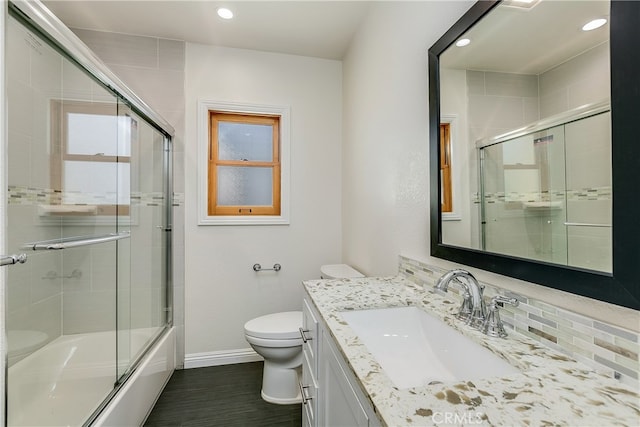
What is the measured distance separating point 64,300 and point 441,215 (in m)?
2.25

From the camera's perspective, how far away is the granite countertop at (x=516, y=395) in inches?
19.1

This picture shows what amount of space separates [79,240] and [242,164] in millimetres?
1257

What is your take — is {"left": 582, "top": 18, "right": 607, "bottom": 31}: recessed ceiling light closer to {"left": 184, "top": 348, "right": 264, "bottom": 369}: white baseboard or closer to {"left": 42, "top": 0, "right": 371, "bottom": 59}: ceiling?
{"left": 42, "top": 0, "right": 371, "bottom": 59}: ceiling

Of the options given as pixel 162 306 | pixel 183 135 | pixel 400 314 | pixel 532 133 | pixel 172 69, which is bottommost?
pixel 162 306

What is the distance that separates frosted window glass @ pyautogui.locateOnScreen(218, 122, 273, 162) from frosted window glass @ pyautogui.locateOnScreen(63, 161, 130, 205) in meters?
0.82

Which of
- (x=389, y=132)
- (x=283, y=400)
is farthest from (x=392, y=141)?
(x=283, y=400)

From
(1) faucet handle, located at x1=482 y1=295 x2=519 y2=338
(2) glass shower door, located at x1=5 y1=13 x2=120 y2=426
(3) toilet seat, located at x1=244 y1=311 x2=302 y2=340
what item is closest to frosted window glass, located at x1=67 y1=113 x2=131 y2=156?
(2) glass shower door, located at x1=5 y1=13 x2=120 y2=426

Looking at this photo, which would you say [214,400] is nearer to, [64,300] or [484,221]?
[64,300]

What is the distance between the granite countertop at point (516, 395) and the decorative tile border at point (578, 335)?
20 mm

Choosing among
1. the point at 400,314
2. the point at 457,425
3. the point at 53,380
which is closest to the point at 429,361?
the point at 400,314

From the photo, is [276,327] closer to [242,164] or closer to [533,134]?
[242,164]

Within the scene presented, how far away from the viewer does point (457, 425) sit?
470mm

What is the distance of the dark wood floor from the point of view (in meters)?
1.65

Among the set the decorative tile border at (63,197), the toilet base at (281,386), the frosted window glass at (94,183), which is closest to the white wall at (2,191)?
the decorative tile border at (63,197)
